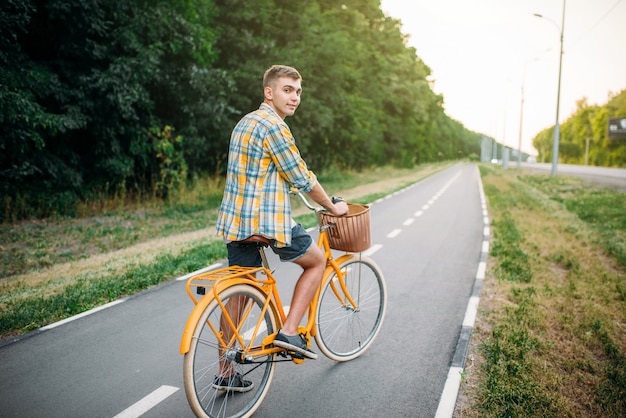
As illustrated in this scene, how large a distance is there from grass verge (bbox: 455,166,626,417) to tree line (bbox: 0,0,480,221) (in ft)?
28.4

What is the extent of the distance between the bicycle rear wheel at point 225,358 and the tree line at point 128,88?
25.0ft

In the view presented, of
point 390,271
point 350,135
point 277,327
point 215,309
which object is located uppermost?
→ point 350,135

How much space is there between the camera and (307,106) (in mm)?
18594

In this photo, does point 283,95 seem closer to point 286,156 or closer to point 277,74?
point 277,74

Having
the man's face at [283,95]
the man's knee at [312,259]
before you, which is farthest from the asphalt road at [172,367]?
the man's face at [283,95]

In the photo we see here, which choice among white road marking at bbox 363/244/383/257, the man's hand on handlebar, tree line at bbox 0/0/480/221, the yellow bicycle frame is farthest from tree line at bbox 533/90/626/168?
the man's hand on handlebar

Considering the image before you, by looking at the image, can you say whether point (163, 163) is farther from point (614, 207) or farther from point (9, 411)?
point (614, 207)

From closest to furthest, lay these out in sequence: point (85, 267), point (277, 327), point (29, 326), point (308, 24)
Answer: point (277, 327) → point (29, 326) → point (85, 267) → point (308, 24)

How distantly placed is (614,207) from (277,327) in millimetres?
13159

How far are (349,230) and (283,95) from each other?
3.51 feet

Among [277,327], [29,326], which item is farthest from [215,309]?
[29,326]

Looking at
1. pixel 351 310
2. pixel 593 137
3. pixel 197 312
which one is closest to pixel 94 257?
pixel 351 310

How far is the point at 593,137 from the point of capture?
277 feet

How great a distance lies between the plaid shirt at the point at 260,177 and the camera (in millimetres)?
2695
